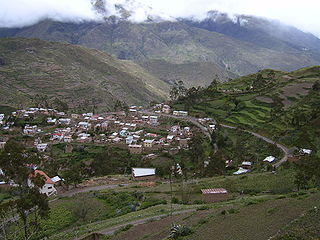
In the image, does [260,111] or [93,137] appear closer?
[260,111]

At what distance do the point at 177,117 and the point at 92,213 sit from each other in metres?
65.6

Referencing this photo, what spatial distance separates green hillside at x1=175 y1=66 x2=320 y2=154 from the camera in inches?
2004

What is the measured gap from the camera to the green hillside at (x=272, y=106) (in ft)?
167

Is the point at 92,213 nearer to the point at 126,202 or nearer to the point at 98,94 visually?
the point at 126,202

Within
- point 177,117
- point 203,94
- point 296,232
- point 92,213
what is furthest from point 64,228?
point 203,94

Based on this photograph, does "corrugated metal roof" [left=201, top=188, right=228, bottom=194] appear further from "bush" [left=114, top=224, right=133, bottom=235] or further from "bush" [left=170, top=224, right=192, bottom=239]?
"bush" [left=170, top=224, right=192, bottom=239]

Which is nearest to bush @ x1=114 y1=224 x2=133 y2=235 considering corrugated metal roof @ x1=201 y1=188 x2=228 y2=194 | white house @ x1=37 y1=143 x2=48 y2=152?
corrugated metal roof @ x1=201 y1=188 x2=228 y2=194

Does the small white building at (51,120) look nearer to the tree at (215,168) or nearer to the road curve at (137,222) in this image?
the tree at (215,168)

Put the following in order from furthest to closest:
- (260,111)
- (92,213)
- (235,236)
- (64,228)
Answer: (260,111)
(92,213)
(64,228)
(235,236)

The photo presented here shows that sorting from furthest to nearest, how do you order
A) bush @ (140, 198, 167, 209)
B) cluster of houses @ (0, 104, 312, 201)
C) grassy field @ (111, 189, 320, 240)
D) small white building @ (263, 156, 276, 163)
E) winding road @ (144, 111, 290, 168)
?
cluster of houses @ (0, 104, 312, 201), small white building @ (263, 156, 276, 163), winding road @ (144, 111, 290, 168), bush @ (140, 198, 167, 209), grassy field @ (111, 189, 320, 240)

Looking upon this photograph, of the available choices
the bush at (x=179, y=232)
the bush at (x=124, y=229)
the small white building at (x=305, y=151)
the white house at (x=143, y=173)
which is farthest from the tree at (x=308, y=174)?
the white house at (x=143, y=173)

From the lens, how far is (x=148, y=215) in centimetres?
2212

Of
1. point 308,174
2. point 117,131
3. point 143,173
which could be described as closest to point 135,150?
point 117,131

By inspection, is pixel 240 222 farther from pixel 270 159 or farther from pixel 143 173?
pixel 143 173
